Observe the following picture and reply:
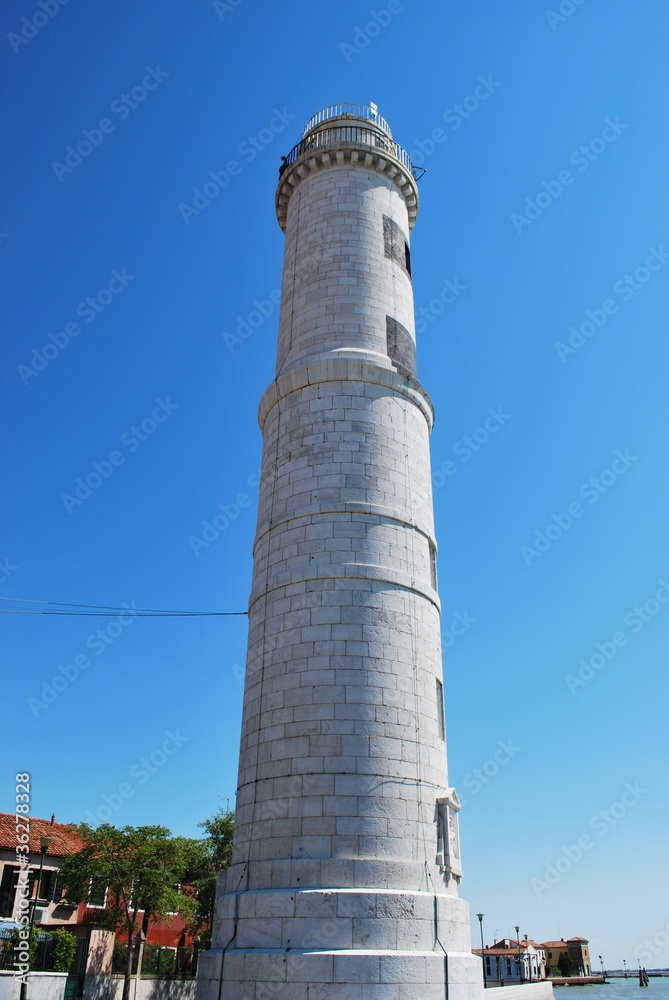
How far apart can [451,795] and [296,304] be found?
38.2 feet

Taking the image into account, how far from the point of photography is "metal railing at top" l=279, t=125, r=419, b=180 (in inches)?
778

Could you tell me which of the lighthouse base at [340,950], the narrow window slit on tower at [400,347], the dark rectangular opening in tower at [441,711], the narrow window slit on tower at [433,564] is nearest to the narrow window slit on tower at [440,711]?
the dark rectangular opening in tower at [441,711]

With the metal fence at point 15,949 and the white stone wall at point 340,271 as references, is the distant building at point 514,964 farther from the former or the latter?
the white stone wall at point 340,271

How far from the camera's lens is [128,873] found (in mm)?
26547

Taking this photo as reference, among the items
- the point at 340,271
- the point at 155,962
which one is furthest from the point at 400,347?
the point at 155,962

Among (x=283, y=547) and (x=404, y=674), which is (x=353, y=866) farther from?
(x=283, y=547)

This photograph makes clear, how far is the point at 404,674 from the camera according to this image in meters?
13.2

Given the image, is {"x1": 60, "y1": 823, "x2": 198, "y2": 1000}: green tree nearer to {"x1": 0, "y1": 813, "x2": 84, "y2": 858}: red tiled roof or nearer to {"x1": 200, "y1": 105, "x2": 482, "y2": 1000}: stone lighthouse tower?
{"x1": 0, "y1": 813, "x2": 84, "y2": 858}: red tiled roof

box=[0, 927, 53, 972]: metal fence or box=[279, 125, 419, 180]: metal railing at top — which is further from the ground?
box=[279, 125, 419, 180]: metal railing at top

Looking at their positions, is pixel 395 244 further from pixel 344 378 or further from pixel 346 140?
pixel 344 378

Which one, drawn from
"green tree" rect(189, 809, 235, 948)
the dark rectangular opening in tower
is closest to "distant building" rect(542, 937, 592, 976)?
"green tree" rect(189, 809, 235, 948)

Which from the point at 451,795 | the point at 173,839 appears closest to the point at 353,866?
the point at 451,795

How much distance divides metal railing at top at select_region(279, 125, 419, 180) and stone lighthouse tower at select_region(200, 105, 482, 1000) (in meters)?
2.24

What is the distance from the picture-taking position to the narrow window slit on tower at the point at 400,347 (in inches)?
664
